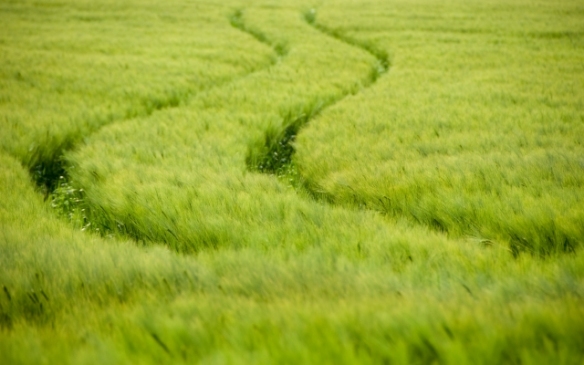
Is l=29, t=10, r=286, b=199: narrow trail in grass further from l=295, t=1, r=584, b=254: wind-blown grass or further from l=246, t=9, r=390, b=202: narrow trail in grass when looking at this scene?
l=295, t=1, r=584, b=254: wind-blown grass

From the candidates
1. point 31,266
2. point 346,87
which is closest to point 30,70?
point 346,87

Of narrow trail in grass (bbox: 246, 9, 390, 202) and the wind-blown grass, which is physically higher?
the wind-blown grass

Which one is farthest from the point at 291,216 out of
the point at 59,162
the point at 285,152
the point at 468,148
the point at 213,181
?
the point at 59,162

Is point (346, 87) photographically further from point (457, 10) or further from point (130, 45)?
point (457, 10)

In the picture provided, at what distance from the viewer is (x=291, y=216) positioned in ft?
8.51

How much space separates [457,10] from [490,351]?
23.8 m

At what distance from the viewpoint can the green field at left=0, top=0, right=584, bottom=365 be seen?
1175mm

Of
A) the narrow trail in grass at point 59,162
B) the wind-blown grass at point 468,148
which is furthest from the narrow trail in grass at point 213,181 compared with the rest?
the wind-blown grass at point 468,148

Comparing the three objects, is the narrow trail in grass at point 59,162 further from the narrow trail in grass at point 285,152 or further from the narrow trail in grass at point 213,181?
the narrow trail in grass at point 285,152

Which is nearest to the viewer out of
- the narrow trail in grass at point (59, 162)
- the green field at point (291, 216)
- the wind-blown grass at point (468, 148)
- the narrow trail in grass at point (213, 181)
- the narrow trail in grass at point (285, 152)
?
the green field at point (291, 216)

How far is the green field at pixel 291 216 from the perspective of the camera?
3.85 ft

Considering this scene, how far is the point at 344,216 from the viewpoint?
2633 millimetres

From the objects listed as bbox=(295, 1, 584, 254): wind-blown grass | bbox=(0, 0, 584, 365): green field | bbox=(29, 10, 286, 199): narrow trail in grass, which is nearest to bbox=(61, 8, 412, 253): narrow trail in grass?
bbox=(0, 0, 584, 365): green field

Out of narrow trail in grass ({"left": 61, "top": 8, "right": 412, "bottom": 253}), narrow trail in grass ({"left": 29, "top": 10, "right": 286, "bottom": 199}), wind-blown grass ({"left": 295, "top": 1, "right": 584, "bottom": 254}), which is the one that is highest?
wind-blown grass ({"left": 295, "top": 1, "right": 584, "bottom": 254})
